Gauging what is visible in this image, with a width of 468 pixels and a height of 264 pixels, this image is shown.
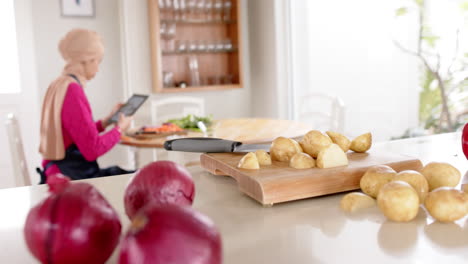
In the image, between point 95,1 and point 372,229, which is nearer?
point 372,229

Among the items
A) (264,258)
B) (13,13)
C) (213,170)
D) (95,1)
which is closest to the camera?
(264,258)

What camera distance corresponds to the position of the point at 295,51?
4.36m

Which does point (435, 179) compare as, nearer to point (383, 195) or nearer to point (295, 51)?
point (383, 195)

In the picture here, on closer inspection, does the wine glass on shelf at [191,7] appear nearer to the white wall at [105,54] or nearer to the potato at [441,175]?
the white wall at [105,54]

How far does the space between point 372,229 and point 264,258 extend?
0.57 feet

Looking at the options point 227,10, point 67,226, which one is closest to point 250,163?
point 67,226

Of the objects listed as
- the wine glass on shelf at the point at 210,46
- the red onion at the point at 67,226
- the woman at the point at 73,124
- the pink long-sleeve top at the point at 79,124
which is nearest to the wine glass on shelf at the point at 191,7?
the wine glass on shelf at the point at 210,46

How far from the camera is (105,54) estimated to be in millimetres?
4207

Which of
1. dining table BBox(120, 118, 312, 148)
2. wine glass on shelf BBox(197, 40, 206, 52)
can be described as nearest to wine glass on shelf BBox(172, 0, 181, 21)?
wine glass on shelf BBox(197, 40, 206, 52)

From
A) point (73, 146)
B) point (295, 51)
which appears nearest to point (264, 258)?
point (73, 146)

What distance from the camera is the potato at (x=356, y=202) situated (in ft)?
2.28

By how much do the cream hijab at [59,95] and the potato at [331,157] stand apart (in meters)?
1.66

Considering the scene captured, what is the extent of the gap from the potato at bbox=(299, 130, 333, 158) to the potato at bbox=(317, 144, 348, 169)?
3cm

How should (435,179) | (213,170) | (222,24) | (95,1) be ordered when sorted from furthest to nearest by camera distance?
1. (222,24)
2. (95,1)
3. (213,170)
4. (435,179)
